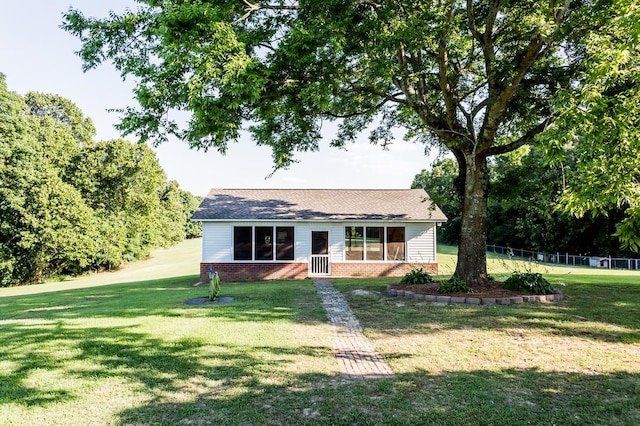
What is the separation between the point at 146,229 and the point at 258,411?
1382 inches

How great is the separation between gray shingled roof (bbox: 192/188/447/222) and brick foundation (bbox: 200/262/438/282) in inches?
89.7

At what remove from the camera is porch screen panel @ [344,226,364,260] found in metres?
19.0

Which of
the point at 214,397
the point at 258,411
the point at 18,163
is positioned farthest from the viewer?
the point at 18,163

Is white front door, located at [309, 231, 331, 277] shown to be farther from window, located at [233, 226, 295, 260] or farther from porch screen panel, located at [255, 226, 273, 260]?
porch screen panel, located at [255, 226, 273, 260]

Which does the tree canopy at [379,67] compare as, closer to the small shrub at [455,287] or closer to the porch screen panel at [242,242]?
the small shrub at [455,287]

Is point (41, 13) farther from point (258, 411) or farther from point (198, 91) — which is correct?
point (258, 411)

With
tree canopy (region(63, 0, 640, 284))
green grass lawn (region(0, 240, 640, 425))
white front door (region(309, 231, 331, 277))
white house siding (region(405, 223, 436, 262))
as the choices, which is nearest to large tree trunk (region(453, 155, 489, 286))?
tree canopy (region(63, 0, 640, 284))

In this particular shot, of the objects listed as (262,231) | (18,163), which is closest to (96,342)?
(262,231)

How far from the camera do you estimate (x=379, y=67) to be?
8.97 meters

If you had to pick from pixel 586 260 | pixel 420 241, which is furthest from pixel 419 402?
pixel 586 260

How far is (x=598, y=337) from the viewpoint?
20.9 ft

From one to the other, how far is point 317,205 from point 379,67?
12.0m

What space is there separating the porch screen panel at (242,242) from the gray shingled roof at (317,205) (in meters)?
0.73

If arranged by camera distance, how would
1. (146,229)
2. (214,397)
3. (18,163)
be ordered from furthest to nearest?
(146,229), (18,163), (214,397)
